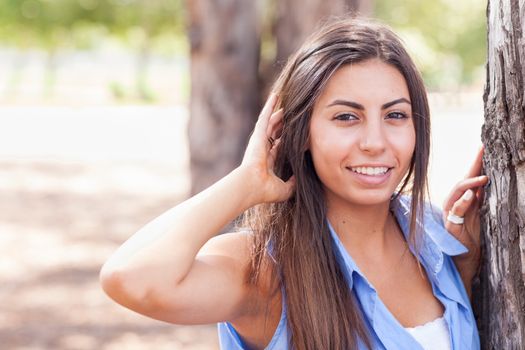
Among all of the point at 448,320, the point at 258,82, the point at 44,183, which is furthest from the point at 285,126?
the point at 44,183

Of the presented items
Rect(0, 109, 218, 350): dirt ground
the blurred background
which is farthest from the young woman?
Rect(0, 109, 218, 350): dirt ground

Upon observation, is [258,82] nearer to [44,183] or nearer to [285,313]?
[285,313]

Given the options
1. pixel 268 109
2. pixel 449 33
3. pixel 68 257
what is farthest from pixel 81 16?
pixel 268 109

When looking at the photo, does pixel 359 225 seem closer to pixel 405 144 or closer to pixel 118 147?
pixel 405 144

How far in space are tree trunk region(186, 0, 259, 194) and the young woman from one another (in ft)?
10.4

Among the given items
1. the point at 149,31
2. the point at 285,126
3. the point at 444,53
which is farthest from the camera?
the point at 444,53

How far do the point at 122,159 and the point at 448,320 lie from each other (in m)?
14.8

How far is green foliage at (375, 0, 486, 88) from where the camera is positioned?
2984 centimetres

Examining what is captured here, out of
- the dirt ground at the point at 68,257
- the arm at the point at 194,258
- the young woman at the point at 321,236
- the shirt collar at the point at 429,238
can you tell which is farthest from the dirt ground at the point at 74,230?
the arm at the point at 194,258

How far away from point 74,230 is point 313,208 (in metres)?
8.07

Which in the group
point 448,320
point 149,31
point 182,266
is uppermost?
point 149,31

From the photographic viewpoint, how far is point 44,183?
45.2 ft

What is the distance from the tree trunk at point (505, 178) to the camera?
2.15 meters

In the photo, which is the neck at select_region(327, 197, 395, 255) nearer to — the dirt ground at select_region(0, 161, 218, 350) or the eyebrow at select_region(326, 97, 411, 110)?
the eyebrow at select_region(326, 97, 411, 110)
